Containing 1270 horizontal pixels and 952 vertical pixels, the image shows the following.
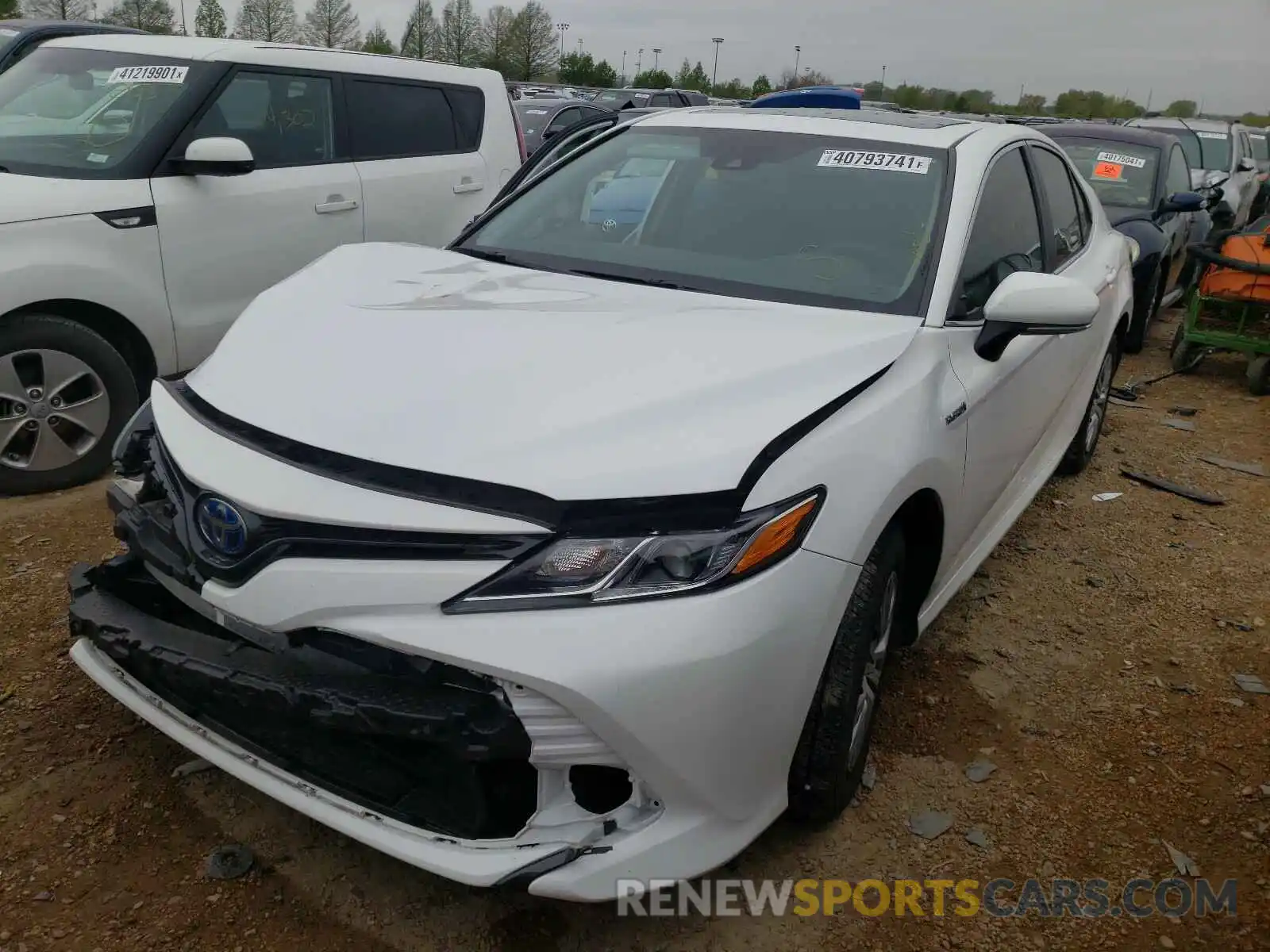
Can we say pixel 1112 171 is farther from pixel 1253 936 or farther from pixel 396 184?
pixel 1253 936

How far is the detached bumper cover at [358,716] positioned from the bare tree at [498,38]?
7672 centimetres

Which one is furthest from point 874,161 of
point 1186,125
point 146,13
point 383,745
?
point 146,13

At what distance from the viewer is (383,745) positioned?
1.94 m

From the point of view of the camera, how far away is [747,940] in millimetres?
2160

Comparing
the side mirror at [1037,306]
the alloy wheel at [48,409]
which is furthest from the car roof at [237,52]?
the side mirror at [1037,306]

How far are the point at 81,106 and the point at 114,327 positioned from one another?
115 cm

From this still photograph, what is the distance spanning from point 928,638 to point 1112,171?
6.03 metres

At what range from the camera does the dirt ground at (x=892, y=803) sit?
2143mm

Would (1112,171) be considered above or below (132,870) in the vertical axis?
above

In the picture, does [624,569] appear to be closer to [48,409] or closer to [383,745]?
[383,745]

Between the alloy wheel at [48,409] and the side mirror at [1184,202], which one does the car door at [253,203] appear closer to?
the alloy wheel at [48,409]

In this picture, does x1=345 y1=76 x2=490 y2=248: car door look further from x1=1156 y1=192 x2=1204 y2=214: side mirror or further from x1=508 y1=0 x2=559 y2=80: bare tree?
x1=508 y1=0 x2=559 y2=80: bare tree

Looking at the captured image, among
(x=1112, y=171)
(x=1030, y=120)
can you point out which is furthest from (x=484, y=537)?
(x=1030, y=120)

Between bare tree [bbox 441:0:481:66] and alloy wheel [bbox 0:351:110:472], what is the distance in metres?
74.2
